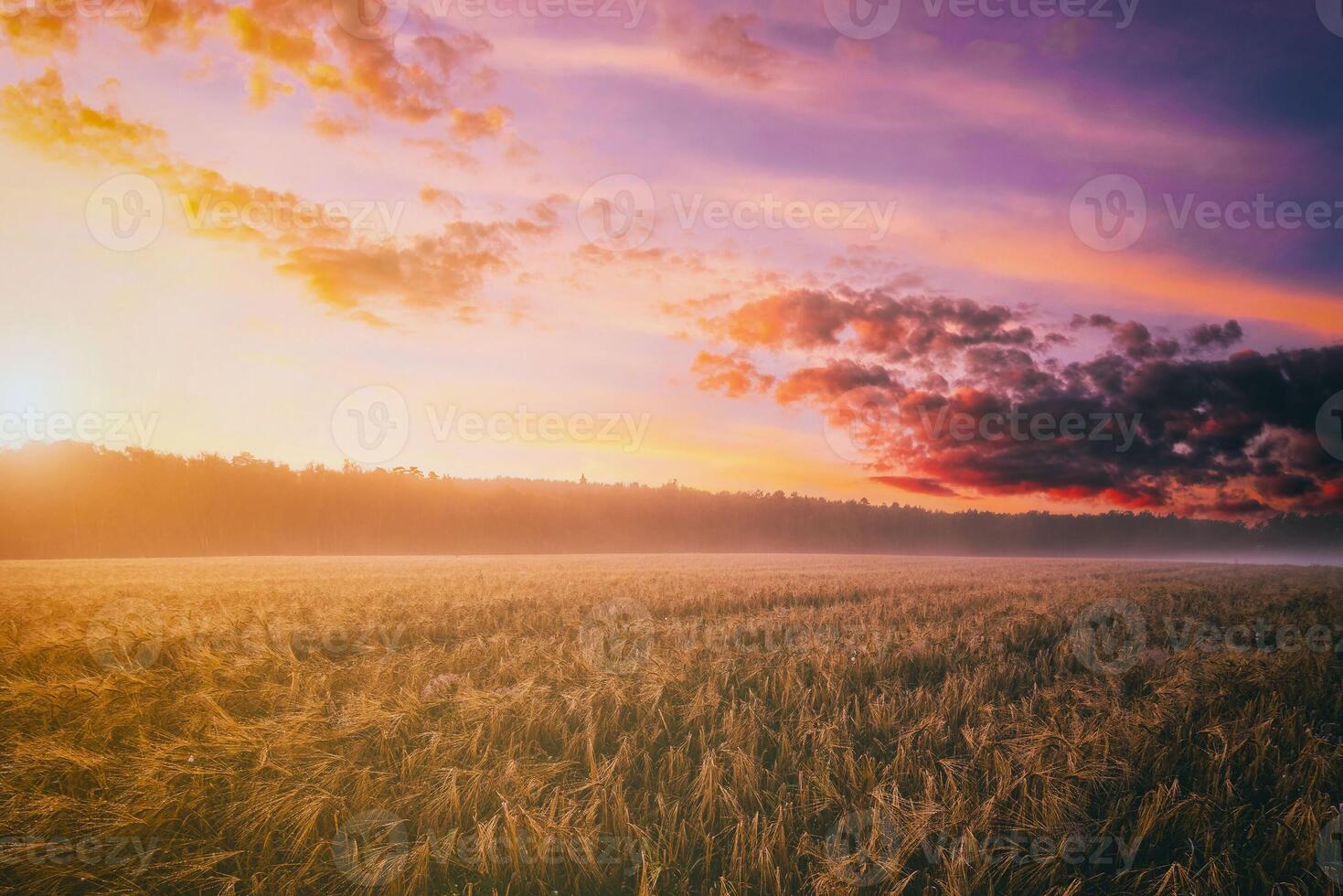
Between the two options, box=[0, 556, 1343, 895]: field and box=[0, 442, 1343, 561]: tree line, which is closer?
box=[0, 556, 1343, 895]: field

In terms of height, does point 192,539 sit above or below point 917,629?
below

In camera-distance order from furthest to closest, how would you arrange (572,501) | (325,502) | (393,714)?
(572,501), (325,502), (393,714)

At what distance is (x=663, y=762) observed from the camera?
451 centimetres

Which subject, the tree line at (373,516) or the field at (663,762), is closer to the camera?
the field at (663,762)

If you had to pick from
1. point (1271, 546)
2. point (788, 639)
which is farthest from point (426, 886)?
point (1271, 546)

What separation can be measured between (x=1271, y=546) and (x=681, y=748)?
187m

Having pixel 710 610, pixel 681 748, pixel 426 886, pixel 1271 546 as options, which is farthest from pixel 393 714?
pixel 1271 546

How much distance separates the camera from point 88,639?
25.7 feet

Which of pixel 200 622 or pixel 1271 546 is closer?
pixel 200 622

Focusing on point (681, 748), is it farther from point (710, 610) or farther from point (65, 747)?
point (710, 610)

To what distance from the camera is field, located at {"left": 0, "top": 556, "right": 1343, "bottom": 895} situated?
3.35 metres

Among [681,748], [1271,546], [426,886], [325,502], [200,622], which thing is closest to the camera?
[426,886]

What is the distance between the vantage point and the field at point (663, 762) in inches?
132

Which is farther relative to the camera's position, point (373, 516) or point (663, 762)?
point (373, 516)
